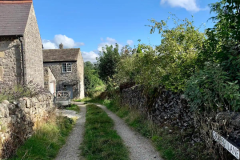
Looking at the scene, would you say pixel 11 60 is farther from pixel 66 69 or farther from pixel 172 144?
pixel 66 69

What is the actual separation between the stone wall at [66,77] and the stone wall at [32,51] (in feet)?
40.3

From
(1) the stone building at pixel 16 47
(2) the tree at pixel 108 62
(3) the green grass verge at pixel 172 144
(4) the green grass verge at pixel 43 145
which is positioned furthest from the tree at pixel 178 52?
(2) the tree at pixel 108 62

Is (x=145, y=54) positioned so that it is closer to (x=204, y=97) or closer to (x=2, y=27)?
(x=204, y=97)

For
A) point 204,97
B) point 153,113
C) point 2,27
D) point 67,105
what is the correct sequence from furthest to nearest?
point 67,105, point 2,27, point 153,113, point 204,97

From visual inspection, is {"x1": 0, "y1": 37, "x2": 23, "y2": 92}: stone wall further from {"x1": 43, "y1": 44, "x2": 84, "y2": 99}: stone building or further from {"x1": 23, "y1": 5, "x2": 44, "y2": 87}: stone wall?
{"x1": 43, "y1": 44, "x2": 84, "y2": 99}: stone building

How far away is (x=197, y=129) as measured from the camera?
4.97 metres

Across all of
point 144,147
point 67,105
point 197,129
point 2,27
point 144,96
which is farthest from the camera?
point 67,105

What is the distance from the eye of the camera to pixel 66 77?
29.8m

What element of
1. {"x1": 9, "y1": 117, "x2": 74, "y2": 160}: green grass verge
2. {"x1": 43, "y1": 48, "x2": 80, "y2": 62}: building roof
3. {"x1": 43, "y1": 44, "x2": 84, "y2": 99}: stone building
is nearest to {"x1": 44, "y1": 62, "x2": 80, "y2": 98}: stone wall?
{"x1": 43, "y1": 44, "x2": 84, "y2": 99}: stone building

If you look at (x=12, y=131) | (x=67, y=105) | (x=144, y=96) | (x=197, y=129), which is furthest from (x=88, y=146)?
(x=67, y=105)

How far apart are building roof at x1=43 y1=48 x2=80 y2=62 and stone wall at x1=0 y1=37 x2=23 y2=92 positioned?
15550 mm

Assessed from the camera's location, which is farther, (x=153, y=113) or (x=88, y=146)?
(x=153, y=113)

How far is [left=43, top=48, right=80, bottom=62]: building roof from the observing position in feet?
96.2

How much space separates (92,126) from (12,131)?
158 inches
